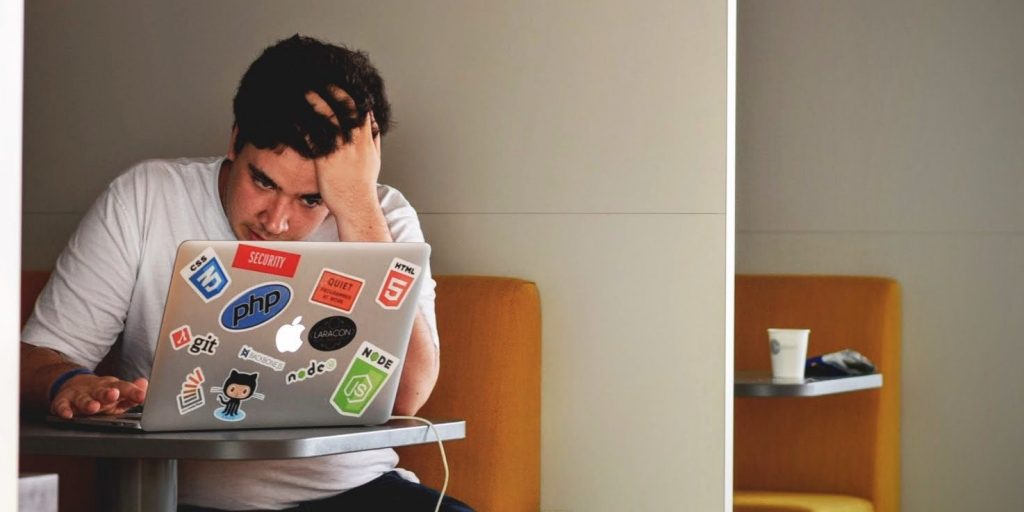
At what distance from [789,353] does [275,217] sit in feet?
5.06

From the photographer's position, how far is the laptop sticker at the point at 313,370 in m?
1.61

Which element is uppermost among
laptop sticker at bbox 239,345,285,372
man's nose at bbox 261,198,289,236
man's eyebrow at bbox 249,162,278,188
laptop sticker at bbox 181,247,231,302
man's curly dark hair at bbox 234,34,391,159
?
man's curly dark hair at bbox 234,34,391,159

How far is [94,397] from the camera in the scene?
169 cm

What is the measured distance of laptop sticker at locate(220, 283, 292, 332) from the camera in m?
1.57

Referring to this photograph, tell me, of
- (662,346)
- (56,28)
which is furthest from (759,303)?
(56,28)

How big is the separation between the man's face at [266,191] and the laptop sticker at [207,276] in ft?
2.01

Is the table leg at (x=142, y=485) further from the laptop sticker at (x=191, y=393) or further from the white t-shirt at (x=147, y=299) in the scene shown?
the white t-shirt at (x=147, y=299)

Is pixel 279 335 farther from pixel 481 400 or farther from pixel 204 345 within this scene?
pixel 481 400

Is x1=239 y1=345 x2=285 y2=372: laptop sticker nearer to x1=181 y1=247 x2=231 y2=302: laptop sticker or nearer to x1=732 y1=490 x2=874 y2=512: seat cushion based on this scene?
x1=181 y1=247 x2=231 y2=302: laptop sticker

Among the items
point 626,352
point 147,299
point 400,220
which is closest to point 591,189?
point 626,352

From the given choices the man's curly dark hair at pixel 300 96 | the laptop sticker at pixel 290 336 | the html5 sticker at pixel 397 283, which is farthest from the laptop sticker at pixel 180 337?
the man's curly dark hair at pixel 300 96

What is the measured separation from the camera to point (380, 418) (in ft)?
5.63

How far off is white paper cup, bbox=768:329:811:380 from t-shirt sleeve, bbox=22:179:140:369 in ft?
5.65

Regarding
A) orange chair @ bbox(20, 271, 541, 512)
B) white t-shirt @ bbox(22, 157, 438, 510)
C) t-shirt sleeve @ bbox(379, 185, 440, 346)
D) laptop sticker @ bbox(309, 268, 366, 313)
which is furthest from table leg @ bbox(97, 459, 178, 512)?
orange chair @ bbox(20, 271, 541, 512)
